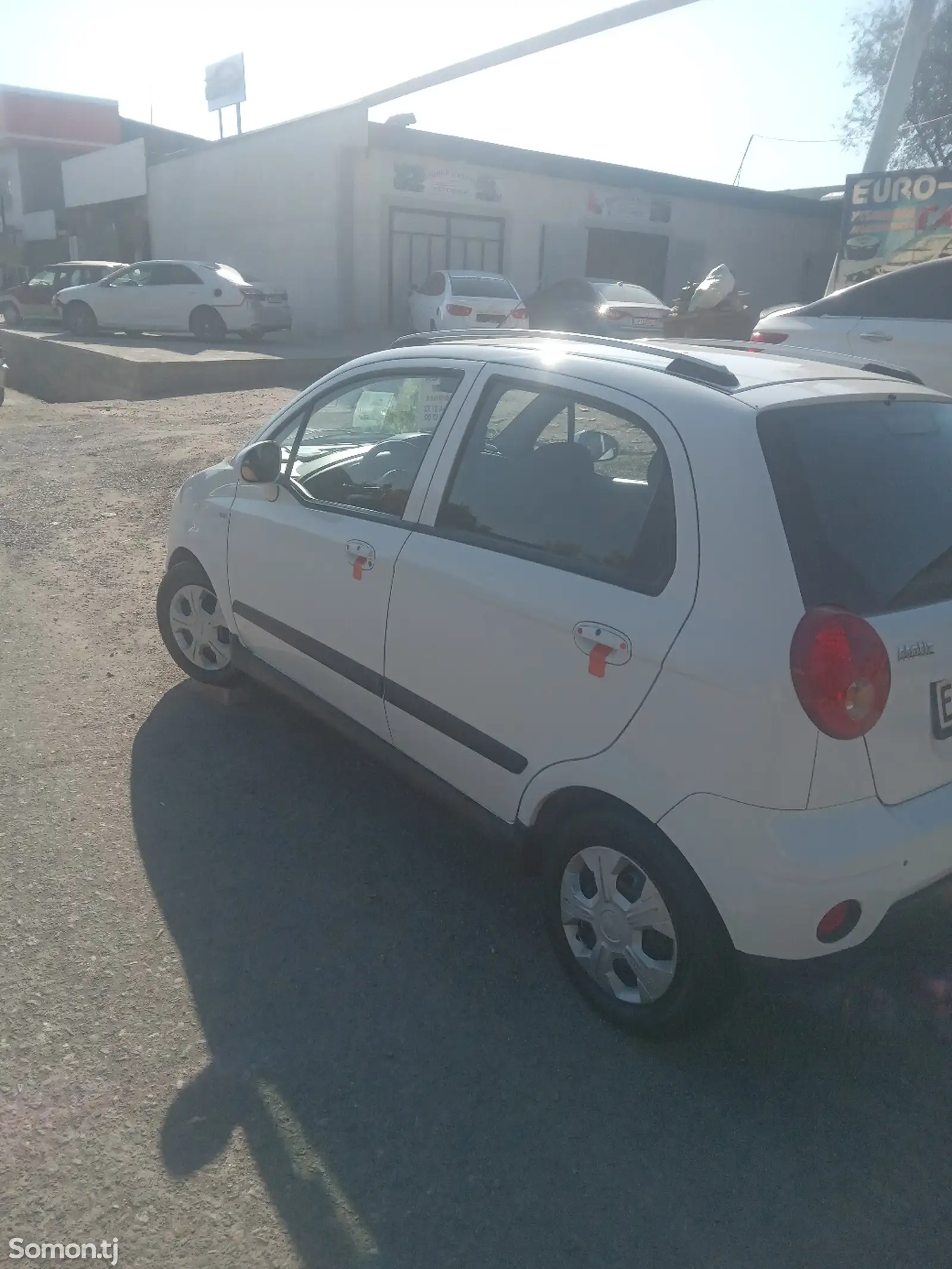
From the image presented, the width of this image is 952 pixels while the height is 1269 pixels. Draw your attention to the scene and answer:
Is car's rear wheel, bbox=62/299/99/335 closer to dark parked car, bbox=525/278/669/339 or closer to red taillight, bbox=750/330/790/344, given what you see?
dark parked car, bbox=525/278/669/339

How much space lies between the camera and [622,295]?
768 inches

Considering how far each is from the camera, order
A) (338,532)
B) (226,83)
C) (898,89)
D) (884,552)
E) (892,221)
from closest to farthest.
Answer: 1. (884,552)
2. (338,532)
3. (892,221)
4. (898,89)
5. (226,83)

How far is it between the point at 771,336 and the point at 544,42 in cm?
648

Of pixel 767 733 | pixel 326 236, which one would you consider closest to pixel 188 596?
pixel 767 733

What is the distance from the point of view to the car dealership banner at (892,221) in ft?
56.0

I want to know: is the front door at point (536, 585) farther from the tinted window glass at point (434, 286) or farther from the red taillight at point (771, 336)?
the tinted window glass at point (434, 286)

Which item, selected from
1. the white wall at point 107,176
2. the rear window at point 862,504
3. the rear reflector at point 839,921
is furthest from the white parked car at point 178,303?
the rear reflector at point 839,921

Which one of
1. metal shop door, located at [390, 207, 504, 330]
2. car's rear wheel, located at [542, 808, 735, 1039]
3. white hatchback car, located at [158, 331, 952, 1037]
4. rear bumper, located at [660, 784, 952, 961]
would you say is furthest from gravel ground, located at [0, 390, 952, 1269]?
metal shop door, located at [390, 207, 504, 330]

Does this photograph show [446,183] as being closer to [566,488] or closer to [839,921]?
[566,488]

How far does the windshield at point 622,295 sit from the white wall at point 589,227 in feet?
19.6

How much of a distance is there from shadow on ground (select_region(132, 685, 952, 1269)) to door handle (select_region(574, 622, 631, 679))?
103cm

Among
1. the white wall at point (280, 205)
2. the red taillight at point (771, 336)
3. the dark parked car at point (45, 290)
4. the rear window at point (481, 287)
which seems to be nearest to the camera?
the red taillight at point (771, 336)

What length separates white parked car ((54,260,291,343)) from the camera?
19797 millimetres

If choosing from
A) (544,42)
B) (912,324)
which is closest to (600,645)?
(912,324)
